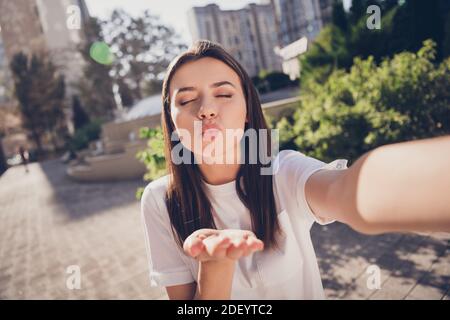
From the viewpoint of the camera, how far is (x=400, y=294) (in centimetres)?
274

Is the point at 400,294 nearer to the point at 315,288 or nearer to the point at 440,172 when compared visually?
the point at 315,288

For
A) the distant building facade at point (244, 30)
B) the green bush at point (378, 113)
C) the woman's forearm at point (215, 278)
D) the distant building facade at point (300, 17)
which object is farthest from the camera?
the distant building facade at point (244, 30)

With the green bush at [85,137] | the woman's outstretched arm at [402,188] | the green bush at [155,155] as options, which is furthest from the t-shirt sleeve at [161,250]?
the green bush at [85,137]

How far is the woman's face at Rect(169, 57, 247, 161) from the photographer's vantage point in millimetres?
955

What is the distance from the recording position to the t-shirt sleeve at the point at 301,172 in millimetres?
1001

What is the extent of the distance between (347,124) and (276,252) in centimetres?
422

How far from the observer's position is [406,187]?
0.54 meters

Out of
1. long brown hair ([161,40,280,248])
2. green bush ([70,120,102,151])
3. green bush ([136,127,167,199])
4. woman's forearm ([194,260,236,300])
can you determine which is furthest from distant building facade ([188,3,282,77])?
woman's forearm ([194,260,236,300])

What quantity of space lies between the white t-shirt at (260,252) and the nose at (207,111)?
11.4 inches

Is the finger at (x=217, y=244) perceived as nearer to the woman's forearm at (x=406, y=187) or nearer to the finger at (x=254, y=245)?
the finger at (x=254, y=245)

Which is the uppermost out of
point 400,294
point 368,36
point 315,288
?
point 368,36

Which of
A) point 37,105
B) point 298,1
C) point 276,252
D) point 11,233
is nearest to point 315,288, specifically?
point 276,252

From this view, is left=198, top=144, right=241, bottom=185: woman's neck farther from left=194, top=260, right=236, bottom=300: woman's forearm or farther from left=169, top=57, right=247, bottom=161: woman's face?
left=194, top=260, right=236, bottom=300: woman's forearm

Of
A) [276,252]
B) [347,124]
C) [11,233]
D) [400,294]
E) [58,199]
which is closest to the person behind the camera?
[276,252]
